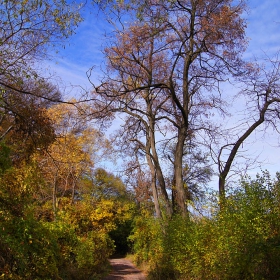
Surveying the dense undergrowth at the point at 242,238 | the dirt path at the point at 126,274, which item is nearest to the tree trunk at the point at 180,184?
the dense undergrowth at the point at 242,238

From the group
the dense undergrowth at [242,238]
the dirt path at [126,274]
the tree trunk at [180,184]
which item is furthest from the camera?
the dirt path at [126,274]

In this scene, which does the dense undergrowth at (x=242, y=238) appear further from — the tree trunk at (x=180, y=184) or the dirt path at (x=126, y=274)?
the dirt path at (x=126, y=274)

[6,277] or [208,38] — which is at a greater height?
[208,38]

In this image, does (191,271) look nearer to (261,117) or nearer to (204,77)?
(261,117)

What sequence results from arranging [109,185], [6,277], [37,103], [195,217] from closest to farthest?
1. [6,277]
2. [37,103]
3. [195,217]
4. [109,185]

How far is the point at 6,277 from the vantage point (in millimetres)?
5145

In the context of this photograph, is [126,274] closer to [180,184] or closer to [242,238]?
[180,184]

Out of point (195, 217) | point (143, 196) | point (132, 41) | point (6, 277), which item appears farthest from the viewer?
point (143, 196)

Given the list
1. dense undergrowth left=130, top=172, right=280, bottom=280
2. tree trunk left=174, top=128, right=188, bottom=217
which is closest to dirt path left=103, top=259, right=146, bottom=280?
tree trunk left=174, top=128, right=188, bottom=217

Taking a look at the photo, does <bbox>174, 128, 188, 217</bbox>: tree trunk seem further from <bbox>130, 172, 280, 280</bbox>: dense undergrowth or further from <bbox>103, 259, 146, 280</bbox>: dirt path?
<bbox>103, 259, 146, 280</bbox>: dirt path

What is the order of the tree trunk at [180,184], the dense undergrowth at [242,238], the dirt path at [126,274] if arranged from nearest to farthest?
the dense undergrowth at [242,238] < the tree trunk at [180,184] < the dirt path at [126,274]

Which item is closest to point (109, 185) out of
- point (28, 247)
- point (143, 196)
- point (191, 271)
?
point (143, 196)

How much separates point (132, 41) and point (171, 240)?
6.33m

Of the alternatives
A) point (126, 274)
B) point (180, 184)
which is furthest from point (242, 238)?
point (126, 274)
